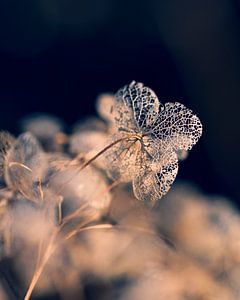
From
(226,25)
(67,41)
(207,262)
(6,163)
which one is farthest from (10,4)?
(207,262)

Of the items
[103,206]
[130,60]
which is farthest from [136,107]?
[130,60]

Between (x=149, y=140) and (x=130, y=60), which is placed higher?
(x=149, y=140)

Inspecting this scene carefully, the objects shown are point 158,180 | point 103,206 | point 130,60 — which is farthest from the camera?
point 130,60

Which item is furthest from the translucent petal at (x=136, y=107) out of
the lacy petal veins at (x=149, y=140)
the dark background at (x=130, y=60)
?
the dark background at (x=130, y=60)

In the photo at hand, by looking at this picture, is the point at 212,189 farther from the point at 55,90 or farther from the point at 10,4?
A: the point at 10,4

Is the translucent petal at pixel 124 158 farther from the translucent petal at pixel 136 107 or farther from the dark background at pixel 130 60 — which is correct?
the dark background at pixel 130 60

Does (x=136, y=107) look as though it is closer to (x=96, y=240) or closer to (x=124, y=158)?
(x=124, y=158)

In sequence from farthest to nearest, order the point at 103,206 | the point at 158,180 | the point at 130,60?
the point at 130,60
the point at 103,206
the point at 158,180
